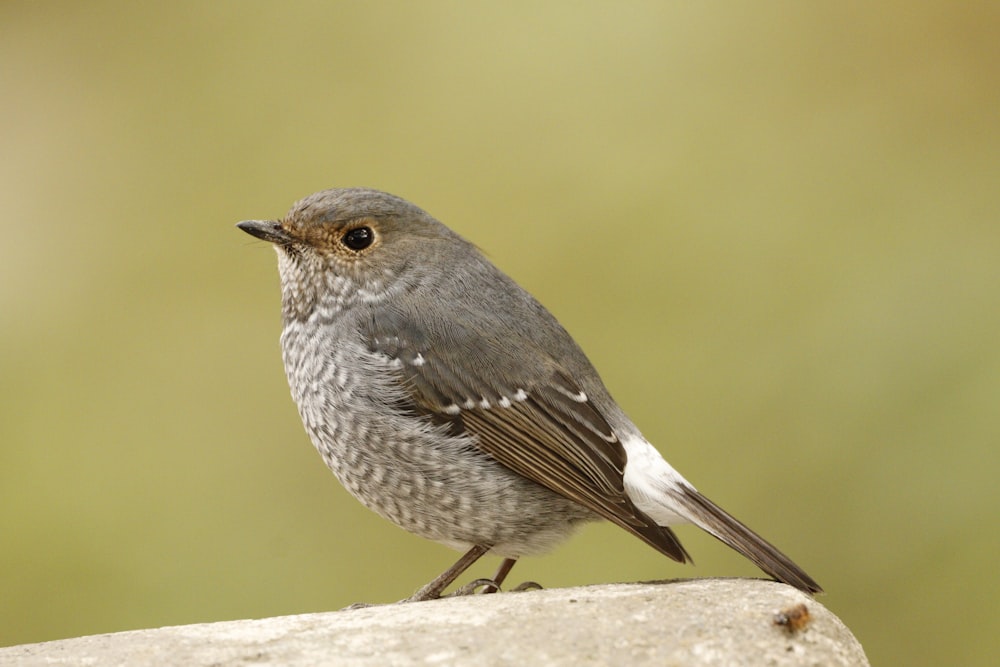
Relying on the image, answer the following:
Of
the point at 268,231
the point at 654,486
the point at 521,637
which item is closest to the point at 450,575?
the point at 654,486

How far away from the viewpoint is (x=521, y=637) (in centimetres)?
328

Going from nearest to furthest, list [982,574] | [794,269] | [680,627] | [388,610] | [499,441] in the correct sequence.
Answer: [680,627] < [388,610] < [499,441] < [982,574] < [794,269]

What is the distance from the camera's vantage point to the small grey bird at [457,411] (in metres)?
4.38

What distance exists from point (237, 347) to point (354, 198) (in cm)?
246

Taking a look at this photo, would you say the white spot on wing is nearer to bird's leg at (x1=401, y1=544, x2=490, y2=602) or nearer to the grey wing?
the grey wing

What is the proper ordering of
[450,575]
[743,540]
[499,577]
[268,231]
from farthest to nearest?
1. [268,231]
2. [499,577]
3. [450,575]
4. [743,540]

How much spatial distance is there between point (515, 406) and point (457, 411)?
216 millimetres

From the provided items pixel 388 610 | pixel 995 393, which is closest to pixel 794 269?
pixel 995 393

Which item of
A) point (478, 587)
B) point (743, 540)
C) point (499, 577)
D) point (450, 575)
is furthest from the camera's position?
point (499, 577)

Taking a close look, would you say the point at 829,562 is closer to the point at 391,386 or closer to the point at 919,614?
the point at 919,614

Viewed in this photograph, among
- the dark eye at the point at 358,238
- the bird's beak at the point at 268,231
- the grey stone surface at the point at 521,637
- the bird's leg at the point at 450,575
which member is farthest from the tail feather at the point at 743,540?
the bird's beak at the point at 268,231

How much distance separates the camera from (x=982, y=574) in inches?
224

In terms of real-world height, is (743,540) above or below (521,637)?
above

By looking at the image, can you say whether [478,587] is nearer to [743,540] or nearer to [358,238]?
[743,540]
